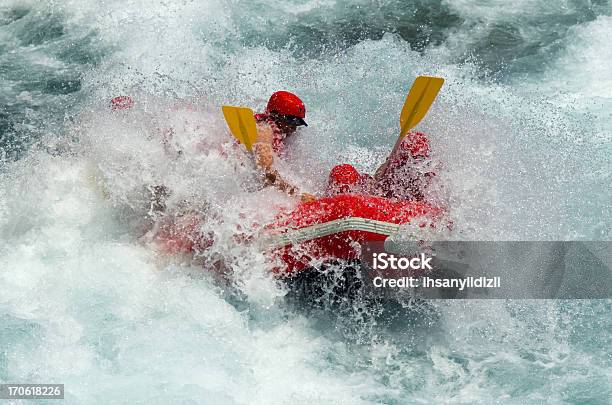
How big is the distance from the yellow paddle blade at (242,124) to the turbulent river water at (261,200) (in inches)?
6.4

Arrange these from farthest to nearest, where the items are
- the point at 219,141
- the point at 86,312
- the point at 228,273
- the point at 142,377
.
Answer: the point at 219,141 → the point at 228,273 → the point at 86,312 → the point at 142,377

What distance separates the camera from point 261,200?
5.07m

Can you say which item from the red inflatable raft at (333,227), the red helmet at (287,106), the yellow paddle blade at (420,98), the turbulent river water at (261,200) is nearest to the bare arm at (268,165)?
the turbulent river water at (261,200)

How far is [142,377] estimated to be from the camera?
14.2ft

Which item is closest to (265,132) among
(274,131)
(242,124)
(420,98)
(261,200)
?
(274,131)

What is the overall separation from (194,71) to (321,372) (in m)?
4.53

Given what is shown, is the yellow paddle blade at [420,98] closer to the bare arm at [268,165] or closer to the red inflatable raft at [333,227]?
the red inflatable raft at [333,227]

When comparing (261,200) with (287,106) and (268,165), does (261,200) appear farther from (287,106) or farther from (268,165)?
(287,106)

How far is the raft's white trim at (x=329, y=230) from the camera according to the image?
471 cm

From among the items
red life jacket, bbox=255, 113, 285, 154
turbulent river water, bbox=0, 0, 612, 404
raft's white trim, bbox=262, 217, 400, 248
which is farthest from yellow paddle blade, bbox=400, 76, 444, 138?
raft's white trim, bbox=262, 217, 400, 248

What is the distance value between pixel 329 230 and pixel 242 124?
48.7 inches

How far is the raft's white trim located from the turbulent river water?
0.62ft

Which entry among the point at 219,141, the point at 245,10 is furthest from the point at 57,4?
the point at 219,141

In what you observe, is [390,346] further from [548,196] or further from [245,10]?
[245,10]
